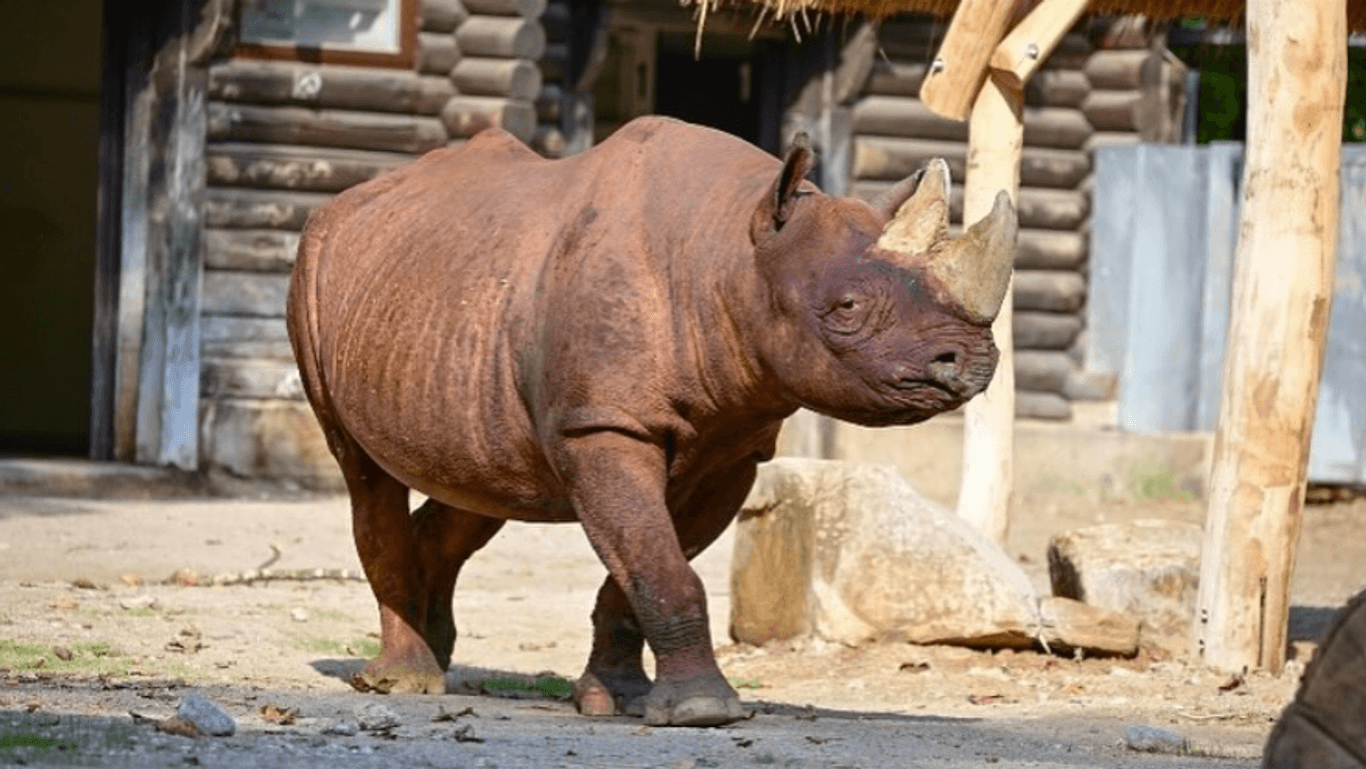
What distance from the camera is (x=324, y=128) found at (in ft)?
44.4

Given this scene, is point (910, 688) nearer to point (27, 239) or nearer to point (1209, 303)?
point (1209, 303)

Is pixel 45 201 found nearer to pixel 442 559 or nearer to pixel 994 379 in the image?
pixel 994 379

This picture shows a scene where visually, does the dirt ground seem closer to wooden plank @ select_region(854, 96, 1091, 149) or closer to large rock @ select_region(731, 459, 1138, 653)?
large rock @ select_region(731, 459, 1138, 653)

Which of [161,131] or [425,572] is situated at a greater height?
[161,131]

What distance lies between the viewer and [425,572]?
7355mm

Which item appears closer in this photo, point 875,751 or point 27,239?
point 875,751

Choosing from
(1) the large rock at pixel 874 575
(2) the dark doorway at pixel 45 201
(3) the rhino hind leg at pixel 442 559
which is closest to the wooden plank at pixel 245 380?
(2) the dark doorway at pixel 45 201

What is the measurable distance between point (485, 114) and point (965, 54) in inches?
191

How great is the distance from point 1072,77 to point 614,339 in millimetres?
9431

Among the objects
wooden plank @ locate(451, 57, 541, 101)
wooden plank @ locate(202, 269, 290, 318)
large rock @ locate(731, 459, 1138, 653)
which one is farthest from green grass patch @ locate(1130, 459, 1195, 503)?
large rock @ locate(731, 459, 1138, 653)

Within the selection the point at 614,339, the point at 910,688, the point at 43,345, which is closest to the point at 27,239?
the point at 43,345

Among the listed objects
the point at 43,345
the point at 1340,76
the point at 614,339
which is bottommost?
the point at 43,345

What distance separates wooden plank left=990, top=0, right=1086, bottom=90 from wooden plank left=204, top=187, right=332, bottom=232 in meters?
5.06

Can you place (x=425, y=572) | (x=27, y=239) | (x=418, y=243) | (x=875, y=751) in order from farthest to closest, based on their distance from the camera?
(x=27, y=239) → (x=425, y=572) → (x=418, y=243) → (x=875, y=751)
